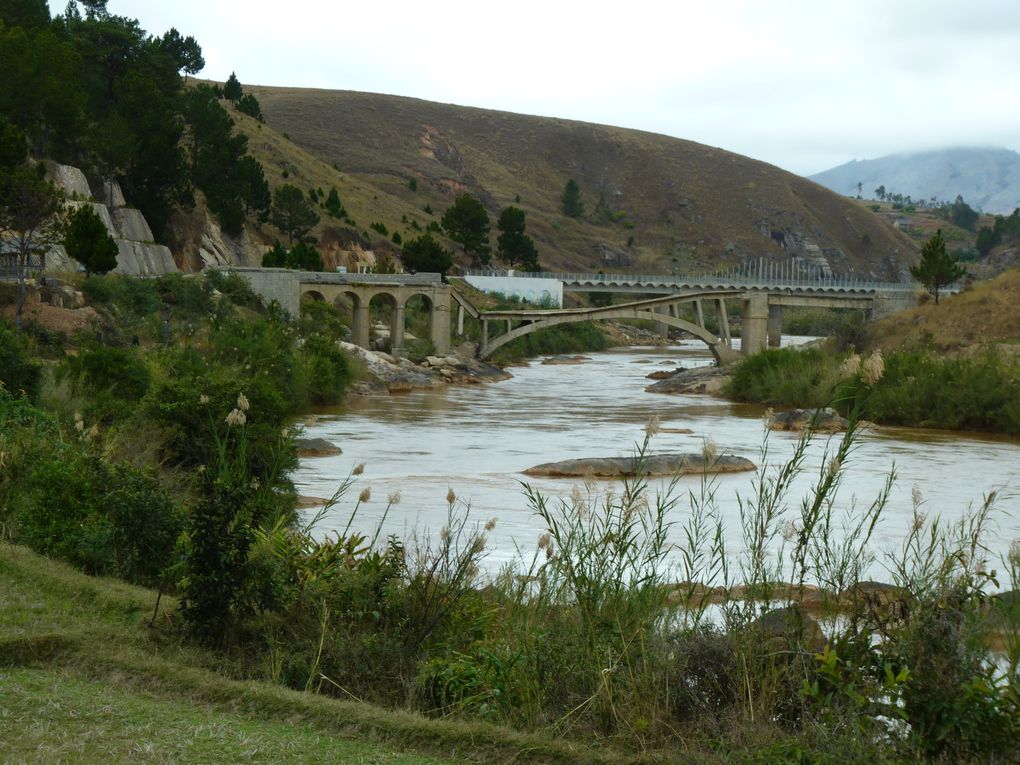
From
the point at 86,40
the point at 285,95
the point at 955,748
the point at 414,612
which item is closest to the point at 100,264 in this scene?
the point at 86,40

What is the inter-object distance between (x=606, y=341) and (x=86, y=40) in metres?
36.6

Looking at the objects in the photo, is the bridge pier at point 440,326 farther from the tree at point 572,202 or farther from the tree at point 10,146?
the tree at point 572,202

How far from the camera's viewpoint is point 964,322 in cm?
5222

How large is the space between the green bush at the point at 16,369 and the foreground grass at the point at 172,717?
39.0 ft

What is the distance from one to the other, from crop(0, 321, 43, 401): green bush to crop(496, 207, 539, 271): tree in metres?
79.1

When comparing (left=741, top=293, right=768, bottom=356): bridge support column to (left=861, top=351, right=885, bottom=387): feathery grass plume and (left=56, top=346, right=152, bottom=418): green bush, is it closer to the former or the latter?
(left=56, top=346, right=152, bottom=418): green bush

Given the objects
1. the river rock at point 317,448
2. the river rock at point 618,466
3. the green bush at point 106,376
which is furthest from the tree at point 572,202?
the green bush at point 106,376

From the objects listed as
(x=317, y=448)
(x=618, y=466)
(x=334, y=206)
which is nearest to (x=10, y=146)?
(x=317, y=448)

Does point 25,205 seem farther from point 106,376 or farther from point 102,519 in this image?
point 102,519

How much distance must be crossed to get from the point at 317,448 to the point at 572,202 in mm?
119649

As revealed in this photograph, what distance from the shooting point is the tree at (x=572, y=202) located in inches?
5541

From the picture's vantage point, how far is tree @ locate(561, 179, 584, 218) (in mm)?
140750

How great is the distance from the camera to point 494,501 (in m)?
18.9

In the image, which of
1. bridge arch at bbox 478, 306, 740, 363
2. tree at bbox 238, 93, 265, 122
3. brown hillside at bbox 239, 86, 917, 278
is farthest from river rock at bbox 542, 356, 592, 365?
brown hillside at bbox 239, 86, 917, 278
